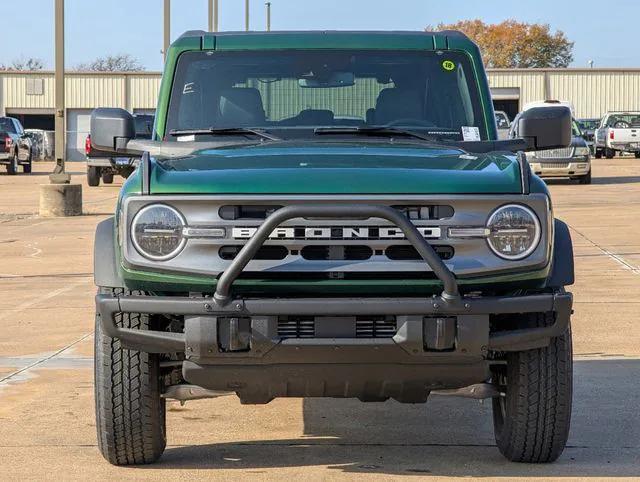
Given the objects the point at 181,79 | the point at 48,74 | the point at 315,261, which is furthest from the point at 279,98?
the point at 48,74

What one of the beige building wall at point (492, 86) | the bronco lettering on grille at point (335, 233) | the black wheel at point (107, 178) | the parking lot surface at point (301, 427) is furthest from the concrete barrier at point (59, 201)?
the beige building wall at point (492, 86)

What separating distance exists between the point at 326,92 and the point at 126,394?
6.99ft

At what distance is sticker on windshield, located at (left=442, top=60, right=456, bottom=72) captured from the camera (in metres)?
7.08

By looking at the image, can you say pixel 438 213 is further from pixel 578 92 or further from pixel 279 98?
pixel 578 92

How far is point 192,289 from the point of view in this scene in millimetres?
5273

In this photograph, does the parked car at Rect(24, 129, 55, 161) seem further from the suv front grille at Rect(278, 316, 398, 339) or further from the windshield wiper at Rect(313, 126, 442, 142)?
the suv front grille at Rect(278, 316, 398, 339)

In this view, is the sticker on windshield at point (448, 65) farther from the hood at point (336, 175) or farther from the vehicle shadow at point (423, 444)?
the vehicle shadow at point (423, 444)

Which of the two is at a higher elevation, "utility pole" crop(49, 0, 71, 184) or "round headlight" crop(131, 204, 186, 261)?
"utility pole" crop(49, 0, 71, 184)

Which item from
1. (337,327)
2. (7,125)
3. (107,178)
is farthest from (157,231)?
(7,125)

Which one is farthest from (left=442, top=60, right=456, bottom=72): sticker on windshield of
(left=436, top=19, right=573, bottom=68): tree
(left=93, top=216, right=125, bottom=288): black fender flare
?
(left=436, top=19, right=573, bottom=68): tree

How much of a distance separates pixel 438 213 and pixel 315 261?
507mm

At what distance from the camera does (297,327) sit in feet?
17.1

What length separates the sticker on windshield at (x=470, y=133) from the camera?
22.3ft

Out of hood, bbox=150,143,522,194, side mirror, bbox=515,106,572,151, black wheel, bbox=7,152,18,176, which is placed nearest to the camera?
hood, bbox=150,143,522,194
